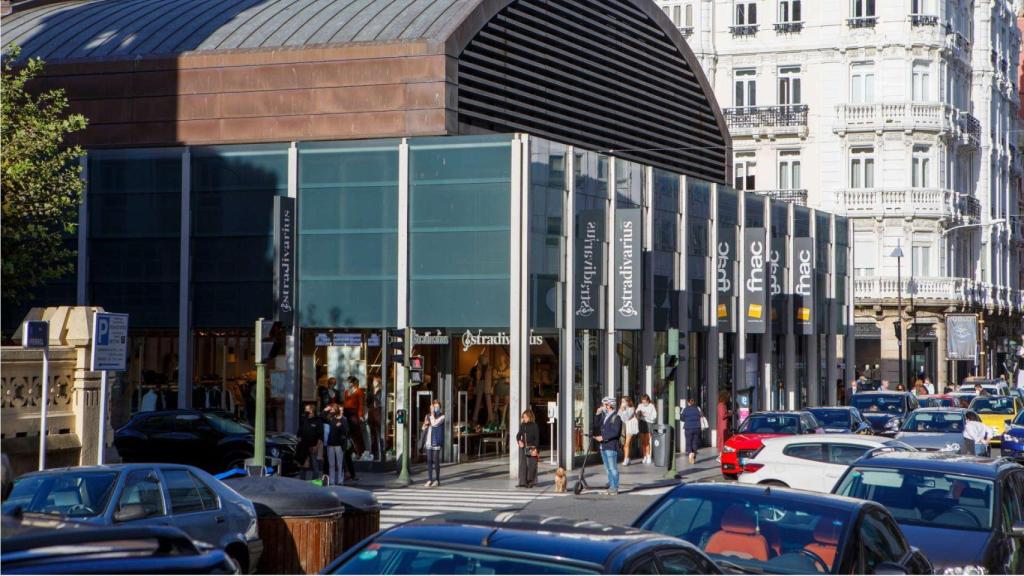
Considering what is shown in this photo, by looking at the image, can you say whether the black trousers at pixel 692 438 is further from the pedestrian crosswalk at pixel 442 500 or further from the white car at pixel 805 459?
the white car at pixel 805 459

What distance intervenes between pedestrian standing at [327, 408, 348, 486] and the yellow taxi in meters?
19.8

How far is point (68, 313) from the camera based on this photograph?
65.8ft

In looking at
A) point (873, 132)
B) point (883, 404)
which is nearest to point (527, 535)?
point (883, 404)

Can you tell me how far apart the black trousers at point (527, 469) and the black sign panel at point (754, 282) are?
15176 millimetres

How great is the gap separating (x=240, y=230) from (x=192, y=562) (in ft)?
89.4

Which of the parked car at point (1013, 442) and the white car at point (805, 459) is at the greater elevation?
the white car at point (805, 459)

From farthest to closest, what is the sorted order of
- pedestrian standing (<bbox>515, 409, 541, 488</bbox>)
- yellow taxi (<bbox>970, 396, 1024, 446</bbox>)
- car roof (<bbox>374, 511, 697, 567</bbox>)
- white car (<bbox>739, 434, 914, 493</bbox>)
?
yellow taxi (<bbox>970, 396, 1024, 446</bbox>) → pedestrian standing (<bbox>515, 409, 541, 488</bbox>) → white car (<bbox>739, 434, 914, 493</bbox>) → car roof (<bbox>374, 511, 697, 567</bbox>)

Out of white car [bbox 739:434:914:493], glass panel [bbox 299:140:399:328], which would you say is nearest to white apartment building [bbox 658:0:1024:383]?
glass panel [bbox 299:140:399:328]

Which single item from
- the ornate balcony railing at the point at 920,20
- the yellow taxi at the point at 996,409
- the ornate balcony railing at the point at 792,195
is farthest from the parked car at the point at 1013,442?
the ornate balcony railing at the point at 920,20

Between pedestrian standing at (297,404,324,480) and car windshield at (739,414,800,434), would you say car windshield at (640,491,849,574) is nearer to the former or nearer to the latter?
pedestrian standing at (297,404,324,480)

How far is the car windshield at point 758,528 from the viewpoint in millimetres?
9844

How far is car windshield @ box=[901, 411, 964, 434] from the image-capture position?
29453 mm

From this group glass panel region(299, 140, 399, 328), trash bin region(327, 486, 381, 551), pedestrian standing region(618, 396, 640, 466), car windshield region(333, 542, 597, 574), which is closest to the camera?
car windshield region(333, 542, 597, 574)

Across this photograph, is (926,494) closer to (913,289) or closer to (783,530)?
(783,530)
